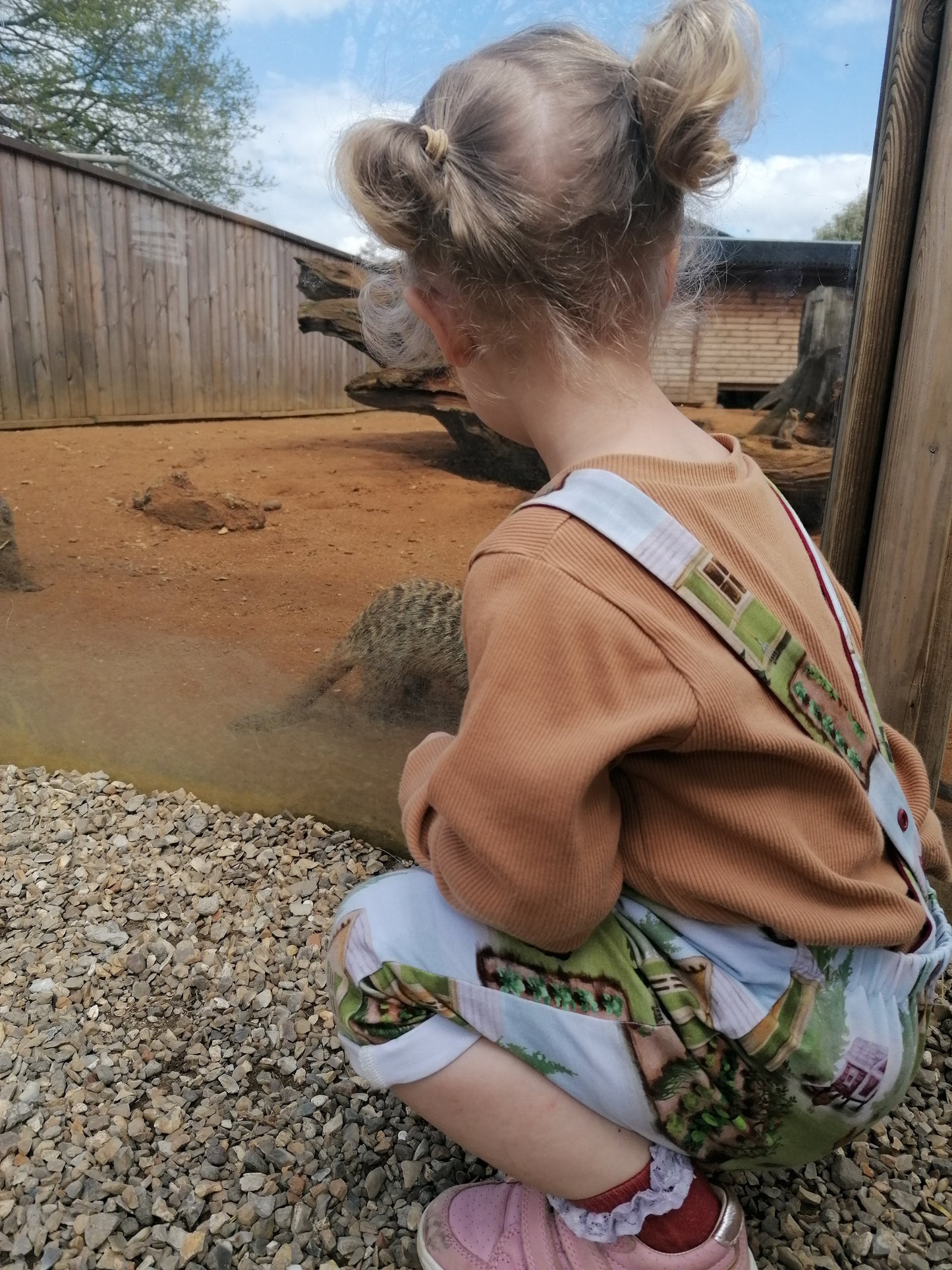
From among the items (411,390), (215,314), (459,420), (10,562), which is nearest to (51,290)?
(215,314)

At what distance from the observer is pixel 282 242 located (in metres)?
2.48

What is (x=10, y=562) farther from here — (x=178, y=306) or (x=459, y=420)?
(x=459, y=420)

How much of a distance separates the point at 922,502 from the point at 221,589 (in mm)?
1915

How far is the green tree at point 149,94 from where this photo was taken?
2.51 metres

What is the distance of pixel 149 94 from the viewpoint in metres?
2.54

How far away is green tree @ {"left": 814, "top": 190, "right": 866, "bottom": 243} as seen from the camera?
204cm

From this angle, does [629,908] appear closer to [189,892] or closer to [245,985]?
[245,985]

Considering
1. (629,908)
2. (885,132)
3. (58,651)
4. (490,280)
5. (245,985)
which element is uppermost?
(885,132)

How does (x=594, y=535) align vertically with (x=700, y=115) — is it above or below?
below

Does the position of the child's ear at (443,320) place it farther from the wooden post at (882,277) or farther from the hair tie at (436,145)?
the wooden post at (882,277)

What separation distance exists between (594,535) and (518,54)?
2.09 ft

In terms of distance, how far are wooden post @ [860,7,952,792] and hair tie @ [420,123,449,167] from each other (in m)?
1.23

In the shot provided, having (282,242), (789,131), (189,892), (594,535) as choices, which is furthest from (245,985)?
(789,131)

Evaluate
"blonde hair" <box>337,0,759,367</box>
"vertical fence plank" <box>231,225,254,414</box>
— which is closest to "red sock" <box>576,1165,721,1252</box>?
"blonde hair" <box>337,0,759,367</box>
